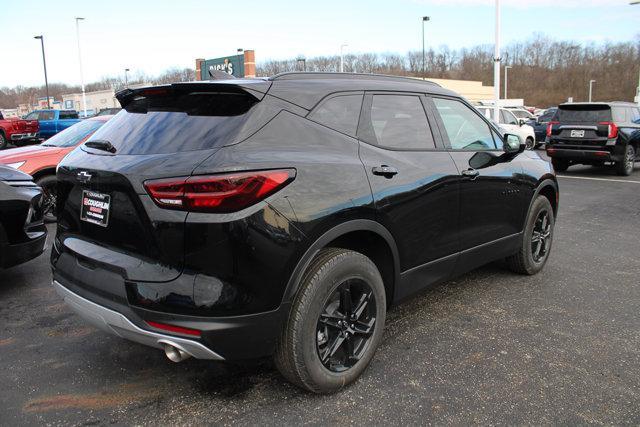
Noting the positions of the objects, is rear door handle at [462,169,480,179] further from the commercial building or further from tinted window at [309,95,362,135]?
the commercial building

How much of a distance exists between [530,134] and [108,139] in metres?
18.6

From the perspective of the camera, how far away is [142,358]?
3250 mm

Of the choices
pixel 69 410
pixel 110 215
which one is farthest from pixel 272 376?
pixel 110 215

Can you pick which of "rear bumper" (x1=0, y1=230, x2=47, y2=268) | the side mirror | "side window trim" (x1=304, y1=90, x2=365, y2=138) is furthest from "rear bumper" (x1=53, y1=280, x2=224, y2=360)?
the side mirror

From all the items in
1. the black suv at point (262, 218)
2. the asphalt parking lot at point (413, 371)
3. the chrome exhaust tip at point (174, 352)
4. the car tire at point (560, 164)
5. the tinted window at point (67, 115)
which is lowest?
the asphalt parking lot at point (413, 371)

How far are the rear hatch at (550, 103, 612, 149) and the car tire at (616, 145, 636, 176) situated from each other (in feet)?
2.37

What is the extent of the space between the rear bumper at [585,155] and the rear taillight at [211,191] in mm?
11911

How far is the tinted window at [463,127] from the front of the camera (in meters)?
3.75

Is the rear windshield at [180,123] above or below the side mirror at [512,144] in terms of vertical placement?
above

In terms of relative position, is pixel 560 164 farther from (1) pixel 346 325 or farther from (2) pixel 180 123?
(2) pixel 180 123

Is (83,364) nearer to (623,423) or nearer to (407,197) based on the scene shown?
(407,197)

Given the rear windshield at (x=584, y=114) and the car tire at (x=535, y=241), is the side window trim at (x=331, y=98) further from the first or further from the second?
the rear windshield at (x=584, y=114)

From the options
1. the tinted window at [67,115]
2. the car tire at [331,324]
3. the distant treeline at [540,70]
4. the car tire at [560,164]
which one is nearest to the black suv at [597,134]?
the car tire at [560,164]

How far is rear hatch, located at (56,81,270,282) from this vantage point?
237 centimetres
